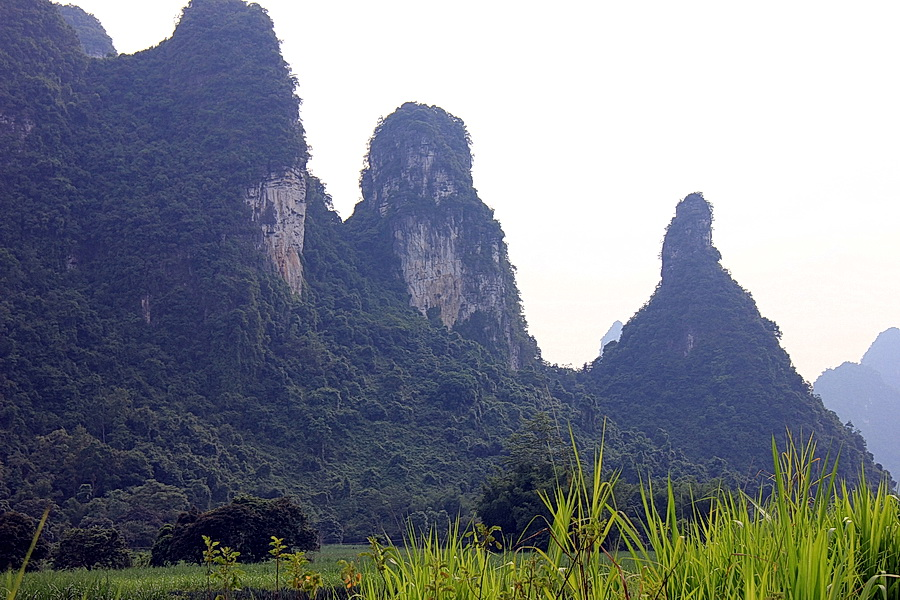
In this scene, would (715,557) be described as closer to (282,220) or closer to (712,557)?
(712,557)

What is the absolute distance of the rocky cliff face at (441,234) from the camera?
7006 cm

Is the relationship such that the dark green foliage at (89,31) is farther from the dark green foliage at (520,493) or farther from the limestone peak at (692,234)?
the dark green foliage at (520,493)

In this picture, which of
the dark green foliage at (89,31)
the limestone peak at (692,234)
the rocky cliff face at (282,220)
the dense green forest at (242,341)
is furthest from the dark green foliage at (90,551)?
the dark green foliage at (89,31)

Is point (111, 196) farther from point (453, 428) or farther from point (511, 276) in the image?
point (511, 276)

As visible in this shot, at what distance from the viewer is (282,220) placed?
190ft

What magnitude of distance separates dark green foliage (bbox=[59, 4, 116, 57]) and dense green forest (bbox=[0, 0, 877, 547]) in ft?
81.9

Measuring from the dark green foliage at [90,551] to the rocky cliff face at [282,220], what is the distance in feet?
125

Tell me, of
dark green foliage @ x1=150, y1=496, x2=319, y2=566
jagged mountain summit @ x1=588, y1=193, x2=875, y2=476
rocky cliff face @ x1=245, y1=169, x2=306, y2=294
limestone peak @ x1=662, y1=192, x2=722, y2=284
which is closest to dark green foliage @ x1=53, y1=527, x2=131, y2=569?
dark green foliage @ x1=150, y1=496, x2=319, y2=566

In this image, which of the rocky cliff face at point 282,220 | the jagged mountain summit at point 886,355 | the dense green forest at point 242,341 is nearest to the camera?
the dense green forest at point 242,341

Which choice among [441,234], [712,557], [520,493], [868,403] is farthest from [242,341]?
[868,403]

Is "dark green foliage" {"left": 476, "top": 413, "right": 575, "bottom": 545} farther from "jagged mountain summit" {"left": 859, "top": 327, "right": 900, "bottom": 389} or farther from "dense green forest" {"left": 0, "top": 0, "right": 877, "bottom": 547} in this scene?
"jagged mountain summit" {"left": 859, "top": 327, "right": 900, "bottom": 389}

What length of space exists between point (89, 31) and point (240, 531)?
285ft

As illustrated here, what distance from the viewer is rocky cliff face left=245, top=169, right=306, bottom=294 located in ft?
186

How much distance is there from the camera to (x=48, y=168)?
55312 millimetres
